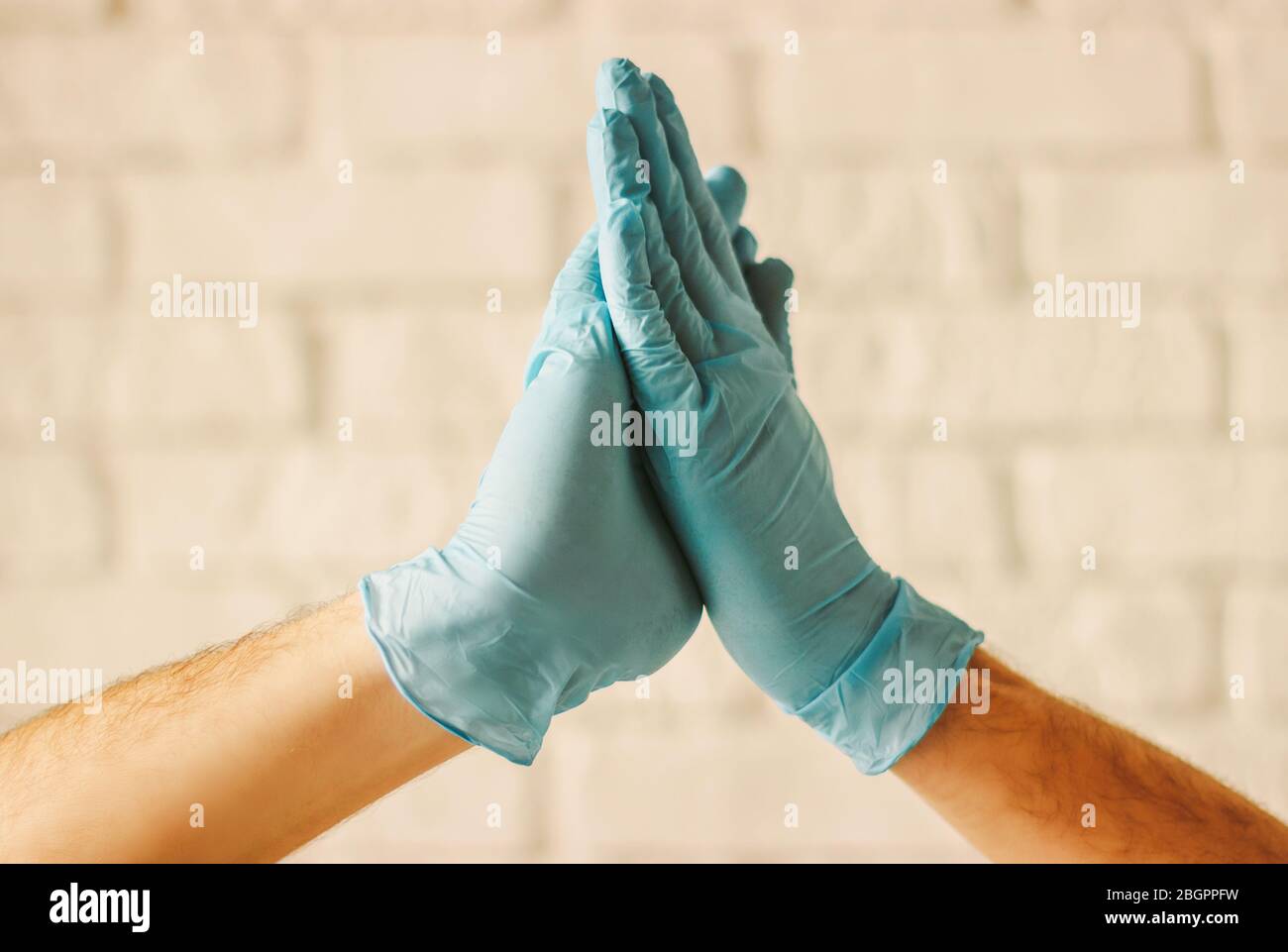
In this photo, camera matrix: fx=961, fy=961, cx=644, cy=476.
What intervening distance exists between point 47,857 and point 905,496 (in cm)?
78

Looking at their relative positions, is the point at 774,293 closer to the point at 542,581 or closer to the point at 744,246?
the point at 744,246

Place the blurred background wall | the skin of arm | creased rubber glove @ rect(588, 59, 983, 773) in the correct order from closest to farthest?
the skin of arm
creased rubber glove @ rect(588, 59, 983, 773)
the blurred background wall

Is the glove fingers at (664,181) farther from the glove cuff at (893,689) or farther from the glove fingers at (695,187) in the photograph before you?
the glove cuff at (893,689)

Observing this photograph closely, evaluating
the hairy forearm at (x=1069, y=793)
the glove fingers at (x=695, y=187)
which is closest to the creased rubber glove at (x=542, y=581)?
the glove fingers at (x=695, y=187)

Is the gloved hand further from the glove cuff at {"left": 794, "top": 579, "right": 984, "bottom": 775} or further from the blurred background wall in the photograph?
the blurred background wall

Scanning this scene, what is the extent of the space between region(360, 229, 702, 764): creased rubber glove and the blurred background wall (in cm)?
33

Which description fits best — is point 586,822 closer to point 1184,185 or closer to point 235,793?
point 235,793

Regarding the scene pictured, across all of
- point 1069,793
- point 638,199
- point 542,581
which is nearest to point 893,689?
point 1069,793

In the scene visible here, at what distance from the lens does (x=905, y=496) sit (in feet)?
3.27

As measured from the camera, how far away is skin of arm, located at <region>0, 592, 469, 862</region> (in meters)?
0.57

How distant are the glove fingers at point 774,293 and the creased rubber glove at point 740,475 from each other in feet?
0.28

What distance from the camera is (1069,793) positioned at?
698 mm

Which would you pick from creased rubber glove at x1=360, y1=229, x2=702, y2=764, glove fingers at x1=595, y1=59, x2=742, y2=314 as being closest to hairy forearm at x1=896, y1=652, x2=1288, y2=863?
creased rubber glove at x1=360, y1=229, x2=702, y2=764
